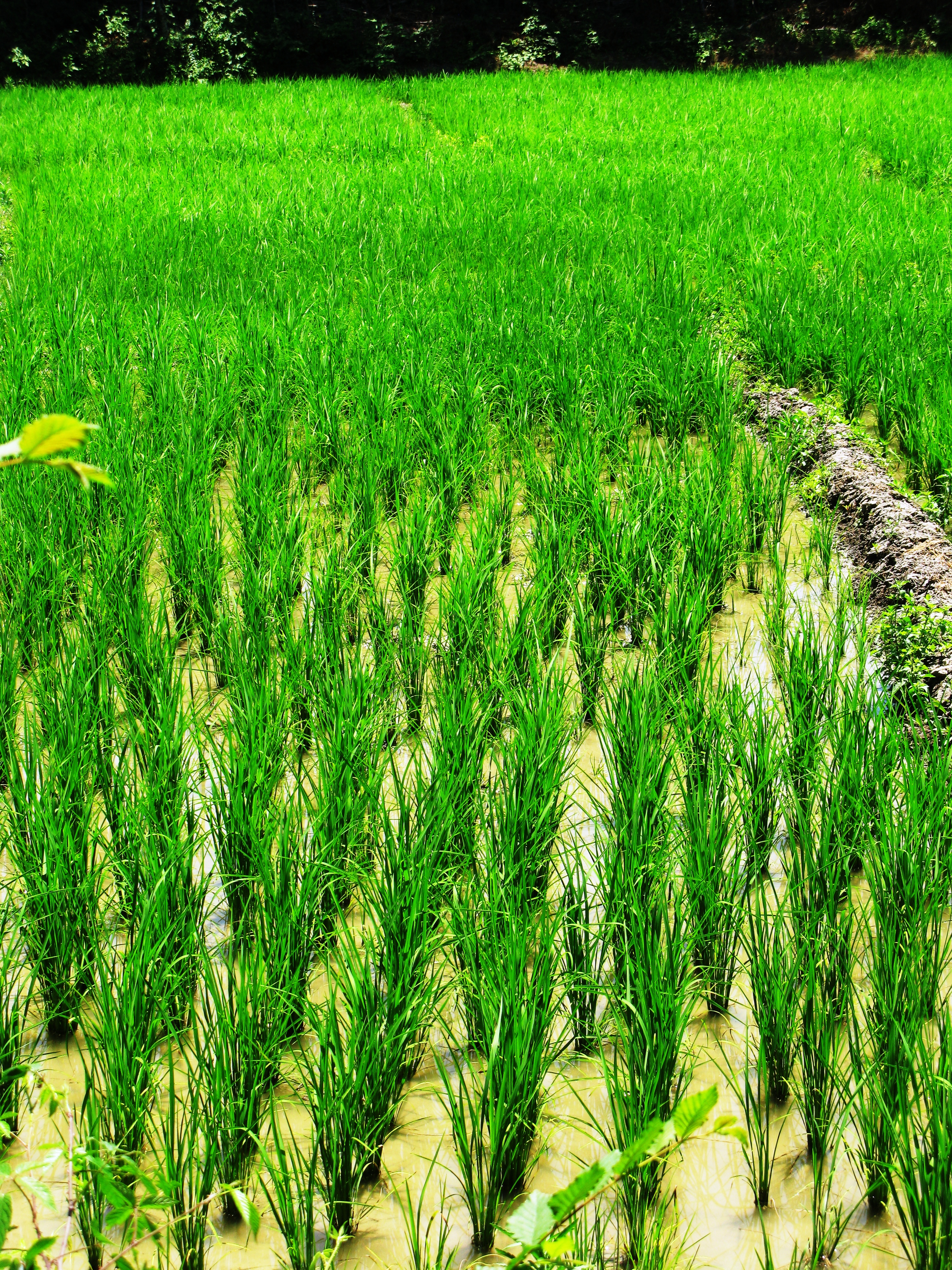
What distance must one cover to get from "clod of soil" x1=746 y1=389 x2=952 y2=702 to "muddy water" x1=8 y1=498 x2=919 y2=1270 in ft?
3.94

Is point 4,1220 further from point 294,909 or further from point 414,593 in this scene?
point 414,593

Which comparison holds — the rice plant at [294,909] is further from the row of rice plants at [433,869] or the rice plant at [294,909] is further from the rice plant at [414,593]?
the rice plant at [414,593]

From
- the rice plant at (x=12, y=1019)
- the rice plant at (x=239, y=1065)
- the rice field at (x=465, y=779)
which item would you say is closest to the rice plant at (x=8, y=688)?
the rice field at (x=465, y=779)

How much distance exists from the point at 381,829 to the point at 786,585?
1.59m

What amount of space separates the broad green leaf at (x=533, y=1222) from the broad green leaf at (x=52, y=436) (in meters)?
0.47

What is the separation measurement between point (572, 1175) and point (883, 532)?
2.16 metres

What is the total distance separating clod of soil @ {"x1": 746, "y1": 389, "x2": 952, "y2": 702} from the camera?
261cm

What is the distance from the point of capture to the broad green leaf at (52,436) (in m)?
0.46

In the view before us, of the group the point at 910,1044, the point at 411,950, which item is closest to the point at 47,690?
the point at 411,950

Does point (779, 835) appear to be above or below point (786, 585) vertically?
below

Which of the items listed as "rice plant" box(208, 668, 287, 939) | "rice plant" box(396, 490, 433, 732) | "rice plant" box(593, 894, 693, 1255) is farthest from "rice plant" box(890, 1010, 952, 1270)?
"rice plant" box(396, 490, 433, 732)

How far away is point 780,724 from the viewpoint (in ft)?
6.92

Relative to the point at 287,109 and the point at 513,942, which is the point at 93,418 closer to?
the point at 513,942

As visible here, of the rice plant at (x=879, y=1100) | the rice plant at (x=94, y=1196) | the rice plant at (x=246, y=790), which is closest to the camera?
the rice plant at (x=94, y=1196)
